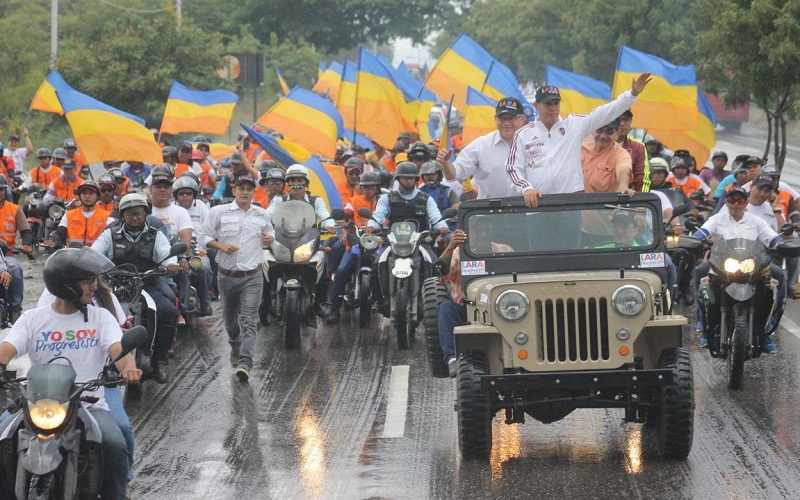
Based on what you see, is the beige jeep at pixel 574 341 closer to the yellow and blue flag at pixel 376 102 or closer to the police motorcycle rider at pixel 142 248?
the police motorcycle rider at pixel 142 248

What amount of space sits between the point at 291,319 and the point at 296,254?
0.81 m

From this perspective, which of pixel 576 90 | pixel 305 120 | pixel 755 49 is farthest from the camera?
pixel 755 49

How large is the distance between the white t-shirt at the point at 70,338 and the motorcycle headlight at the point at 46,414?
0.61 meters

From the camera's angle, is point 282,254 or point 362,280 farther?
point 362,280

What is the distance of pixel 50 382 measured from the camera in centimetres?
673

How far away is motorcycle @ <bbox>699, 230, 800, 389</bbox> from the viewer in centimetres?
1170

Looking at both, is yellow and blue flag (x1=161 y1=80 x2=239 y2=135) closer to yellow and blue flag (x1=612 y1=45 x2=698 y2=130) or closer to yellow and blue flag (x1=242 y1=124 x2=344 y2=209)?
yellow and blue flag (x1=242 y1=124 x2=344 y2=209)

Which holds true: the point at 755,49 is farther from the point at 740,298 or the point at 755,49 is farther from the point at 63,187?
the point at 740,298

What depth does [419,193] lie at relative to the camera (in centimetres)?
1555

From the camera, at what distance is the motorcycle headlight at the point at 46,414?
21.7 feet

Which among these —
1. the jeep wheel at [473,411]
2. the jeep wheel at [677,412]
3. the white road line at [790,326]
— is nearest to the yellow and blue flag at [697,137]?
the white road line at [790,326]

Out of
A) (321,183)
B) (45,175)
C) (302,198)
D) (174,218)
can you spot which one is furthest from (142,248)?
(45,175)

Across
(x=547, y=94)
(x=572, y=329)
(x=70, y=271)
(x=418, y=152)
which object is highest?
(x=547, y=94)

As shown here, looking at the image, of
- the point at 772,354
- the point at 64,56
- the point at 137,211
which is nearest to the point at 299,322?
the point at 137,211
